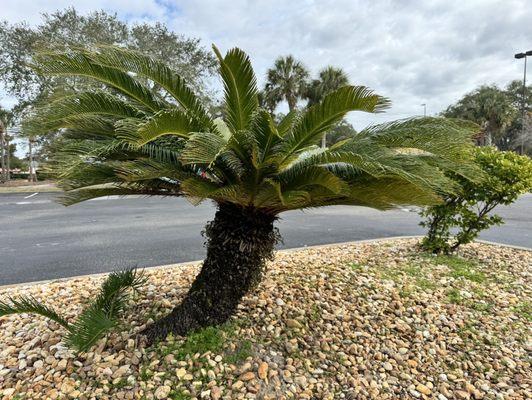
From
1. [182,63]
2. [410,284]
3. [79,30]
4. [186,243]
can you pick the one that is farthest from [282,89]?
[410,284]

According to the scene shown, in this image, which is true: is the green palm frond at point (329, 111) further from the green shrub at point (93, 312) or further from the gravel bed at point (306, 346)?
the green shrub at point (93, 312)

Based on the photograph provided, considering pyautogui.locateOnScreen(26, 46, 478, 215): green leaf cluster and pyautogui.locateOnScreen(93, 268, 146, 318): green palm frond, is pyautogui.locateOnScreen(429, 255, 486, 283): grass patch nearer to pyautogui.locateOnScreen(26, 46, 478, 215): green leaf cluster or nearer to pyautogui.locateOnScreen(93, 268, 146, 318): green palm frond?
pyautogui.locateOnScreen(26, 46, 478, 215): green leaf cluster

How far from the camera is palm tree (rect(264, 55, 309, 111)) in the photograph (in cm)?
2417

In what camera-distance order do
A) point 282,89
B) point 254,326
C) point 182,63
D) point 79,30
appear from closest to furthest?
point 254,326, point 79,30, point 182,63, point 282,89

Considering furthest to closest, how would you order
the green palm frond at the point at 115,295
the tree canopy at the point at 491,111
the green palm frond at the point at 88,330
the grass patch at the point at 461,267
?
the tree canopy at the point at 491,111 → the grass patch at the point at 461,267 → the green palm frond at the point at 115,295 → the green palm frond at the point at 88,330

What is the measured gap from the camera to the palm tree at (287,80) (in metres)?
24.2

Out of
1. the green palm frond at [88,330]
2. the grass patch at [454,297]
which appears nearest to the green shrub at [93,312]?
the green palm frond at [88,330]

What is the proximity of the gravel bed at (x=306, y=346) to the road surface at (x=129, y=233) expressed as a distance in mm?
1246

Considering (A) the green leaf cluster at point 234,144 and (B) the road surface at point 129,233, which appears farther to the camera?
(B) the road surface at point 129,233

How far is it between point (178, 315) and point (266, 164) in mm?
1512

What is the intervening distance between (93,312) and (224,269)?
1023 millimetres

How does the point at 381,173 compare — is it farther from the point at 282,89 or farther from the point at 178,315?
the point at 282,89

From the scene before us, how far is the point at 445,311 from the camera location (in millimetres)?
3705

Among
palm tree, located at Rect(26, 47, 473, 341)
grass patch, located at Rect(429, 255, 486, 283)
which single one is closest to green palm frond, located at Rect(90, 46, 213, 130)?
palm tree, located at Rect(26, 47, 473, 341)
